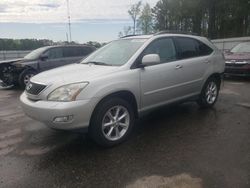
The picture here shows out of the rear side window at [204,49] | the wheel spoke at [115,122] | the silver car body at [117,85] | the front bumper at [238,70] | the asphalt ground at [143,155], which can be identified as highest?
the rear side window at [204,49]

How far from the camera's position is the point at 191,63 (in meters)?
5.62

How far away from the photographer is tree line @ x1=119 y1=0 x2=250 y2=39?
100 feet

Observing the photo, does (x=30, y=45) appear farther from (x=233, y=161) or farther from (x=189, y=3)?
(x=233, y=161)

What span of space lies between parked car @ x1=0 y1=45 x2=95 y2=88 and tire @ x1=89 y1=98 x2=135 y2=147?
21.0 feet

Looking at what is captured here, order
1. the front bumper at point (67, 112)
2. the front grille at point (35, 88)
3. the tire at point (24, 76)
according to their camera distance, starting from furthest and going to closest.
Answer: the tire at point (24, 76) < the front grille at point (35, 88) < the front bumper at point (67, 112)

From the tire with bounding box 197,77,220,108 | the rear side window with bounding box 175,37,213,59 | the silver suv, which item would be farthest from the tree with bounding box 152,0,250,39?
the silver suv

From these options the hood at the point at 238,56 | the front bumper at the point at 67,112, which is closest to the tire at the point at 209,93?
the front bumper at the point at 67,112

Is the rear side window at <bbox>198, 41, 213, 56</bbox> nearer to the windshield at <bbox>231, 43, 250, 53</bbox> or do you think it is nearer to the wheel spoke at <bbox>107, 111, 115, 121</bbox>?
the wheel spoke at <bbox>107, 111, 115, 121</bbox>

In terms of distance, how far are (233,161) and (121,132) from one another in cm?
170

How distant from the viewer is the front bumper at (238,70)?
33.9ft

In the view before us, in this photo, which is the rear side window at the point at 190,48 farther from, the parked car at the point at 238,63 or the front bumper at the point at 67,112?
the parked car at the point at 238,63

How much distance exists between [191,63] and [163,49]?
0.78 m

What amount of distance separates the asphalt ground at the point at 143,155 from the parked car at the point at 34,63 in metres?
4.96

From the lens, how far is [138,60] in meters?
4.67
